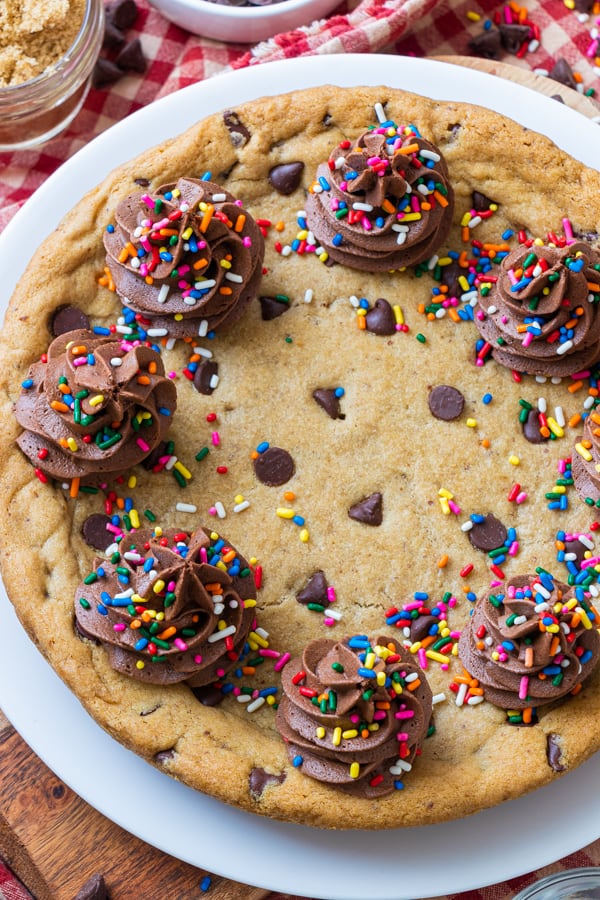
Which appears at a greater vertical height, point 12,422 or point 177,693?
point 12,422

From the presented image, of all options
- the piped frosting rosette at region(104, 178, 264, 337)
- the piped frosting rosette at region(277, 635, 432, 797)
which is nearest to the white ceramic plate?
the piped frosting rosette at region(277, 635, 432, 797)

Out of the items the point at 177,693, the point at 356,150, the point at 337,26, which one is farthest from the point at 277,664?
the point at 337,26

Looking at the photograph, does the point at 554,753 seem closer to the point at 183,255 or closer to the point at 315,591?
the point at 315,591

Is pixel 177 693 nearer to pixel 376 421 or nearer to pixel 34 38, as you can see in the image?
pixel 376 421

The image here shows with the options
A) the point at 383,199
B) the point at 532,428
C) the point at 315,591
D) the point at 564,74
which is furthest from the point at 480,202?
the point at 315,591

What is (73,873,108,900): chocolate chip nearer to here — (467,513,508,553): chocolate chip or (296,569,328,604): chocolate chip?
(296,569,328,604): chocolate chip

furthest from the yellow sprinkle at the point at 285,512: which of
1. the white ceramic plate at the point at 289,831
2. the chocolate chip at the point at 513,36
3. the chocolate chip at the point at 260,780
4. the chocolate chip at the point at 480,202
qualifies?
the chocolate chip at the point at 513,36
